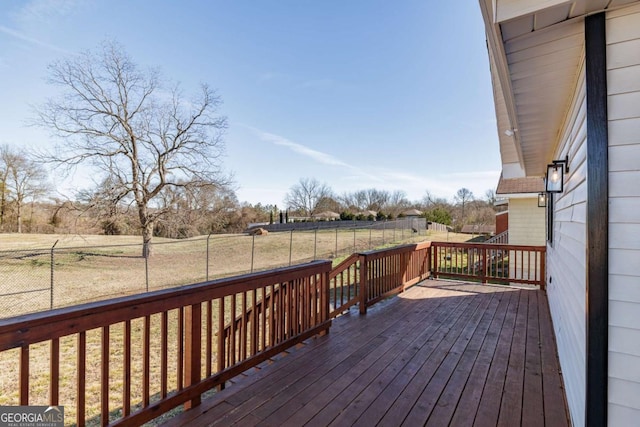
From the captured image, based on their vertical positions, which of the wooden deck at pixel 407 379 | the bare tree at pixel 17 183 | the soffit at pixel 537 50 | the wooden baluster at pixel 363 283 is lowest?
the wooden deck at pixel 407 379

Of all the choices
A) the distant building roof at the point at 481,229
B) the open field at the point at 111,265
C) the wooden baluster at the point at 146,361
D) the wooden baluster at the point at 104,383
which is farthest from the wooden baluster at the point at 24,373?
the distant building roof at the point at 481,229

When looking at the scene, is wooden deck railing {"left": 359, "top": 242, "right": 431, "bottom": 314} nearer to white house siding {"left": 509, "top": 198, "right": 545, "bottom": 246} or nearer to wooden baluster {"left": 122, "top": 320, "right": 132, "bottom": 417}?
wooden baluster {"left": 122, "top": 320, "right": 132, "bottom": 417}

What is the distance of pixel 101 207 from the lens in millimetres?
14266

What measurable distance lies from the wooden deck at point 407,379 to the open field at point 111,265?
18.7 ft

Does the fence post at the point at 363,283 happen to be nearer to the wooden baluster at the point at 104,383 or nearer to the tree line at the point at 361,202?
the wooden baluster at the point at 104,383

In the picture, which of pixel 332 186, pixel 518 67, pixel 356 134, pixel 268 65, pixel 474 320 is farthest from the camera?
pixel 332 186

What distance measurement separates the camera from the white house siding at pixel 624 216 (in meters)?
1.43

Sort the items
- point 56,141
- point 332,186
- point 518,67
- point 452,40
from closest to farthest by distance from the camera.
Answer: point 518,67 < point 452,40 < point 56,141 < point 332,186

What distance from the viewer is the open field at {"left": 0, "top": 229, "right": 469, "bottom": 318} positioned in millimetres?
7930

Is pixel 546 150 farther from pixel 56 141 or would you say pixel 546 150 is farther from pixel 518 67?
pixel 56 141

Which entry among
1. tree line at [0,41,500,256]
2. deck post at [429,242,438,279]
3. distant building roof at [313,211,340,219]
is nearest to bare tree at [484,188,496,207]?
distant building roof at [313,211,340,219]

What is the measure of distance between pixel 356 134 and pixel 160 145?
40.0ft

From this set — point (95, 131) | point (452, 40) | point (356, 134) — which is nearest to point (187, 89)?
point (95, 131)

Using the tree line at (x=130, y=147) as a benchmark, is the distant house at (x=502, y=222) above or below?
below
